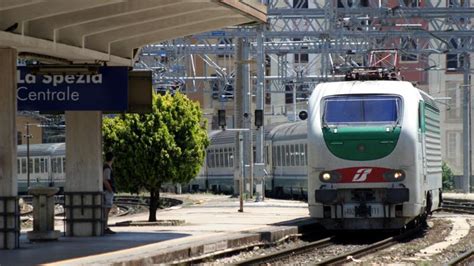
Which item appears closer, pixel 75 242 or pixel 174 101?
pixel 75 242

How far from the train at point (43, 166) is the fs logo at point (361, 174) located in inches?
1484

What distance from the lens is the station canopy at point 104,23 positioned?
16672mm

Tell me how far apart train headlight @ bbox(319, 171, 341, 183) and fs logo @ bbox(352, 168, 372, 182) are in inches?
12.4

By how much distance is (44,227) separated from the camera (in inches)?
770

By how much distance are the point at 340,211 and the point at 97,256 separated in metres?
7.12

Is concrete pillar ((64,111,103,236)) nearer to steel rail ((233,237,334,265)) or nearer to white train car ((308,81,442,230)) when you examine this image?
steel rail ((233,237,334,265))

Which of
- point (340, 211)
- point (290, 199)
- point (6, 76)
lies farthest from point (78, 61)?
point (290, 199)

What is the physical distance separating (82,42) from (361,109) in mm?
6379

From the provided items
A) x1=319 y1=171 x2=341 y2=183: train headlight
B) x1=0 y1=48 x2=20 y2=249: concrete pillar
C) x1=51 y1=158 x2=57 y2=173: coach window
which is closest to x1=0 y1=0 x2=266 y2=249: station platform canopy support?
x1=0 y1=48 x2=20 y2=249: concrete pillar

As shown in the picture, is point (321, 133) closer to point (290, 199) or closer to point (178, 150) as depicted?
point (178, 150)

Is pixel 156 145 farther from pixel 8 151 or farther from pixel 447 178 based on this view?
pixel 447 178

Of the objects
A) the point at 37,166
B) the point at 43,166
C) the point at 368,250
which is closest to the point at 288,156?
the point at 43,166

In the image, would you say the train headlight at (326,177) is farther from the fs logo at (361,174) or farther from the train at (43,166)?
the train at (43,166)

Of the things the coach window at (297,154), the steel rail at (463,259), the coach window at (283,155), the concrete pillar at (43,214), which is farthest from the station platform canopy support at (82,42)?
the coach window at (283,155)
